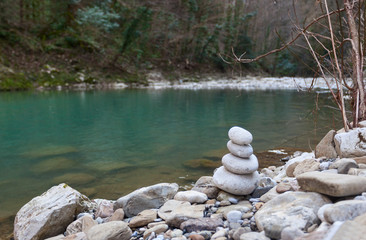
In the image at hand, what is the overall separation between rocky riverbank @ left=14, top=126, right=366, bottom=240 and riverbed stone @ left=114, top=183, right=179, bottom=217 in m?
0.01

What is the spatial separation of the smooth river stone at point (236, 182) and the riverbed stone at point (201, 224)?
67 centimetres

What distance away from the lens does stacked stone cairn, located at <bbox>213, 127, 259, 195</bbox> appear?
10.5ft

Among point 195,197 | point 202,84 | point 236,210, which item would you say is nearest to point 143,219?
point 195,197

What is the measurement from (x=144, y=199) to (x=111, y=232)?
822 mm

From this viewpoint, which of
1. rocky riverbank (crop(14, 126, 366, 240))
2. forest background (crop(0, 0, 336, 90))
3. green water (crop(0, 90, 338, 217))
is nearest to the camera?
rocky riverbank (crop(14, 126, 366, 240))

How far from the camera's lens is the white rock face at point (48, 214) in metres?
3.11

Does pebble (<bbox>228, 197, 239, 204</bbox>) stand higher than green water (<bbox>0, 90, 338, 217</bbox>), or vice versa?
pebble (<bbox>228, 197, 239, 204</bbox>)

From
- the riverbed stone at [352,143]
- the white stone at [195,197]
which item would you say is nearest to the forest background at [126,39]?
the riverbed stone at [352,143]

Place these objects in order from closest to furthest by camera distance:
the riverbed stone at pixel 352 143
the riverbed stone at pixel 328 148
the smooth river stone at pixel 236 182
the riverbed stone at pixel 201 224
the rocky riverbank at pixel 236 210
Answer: the rocky riverbank at pixel 236 210 < the riverbed stone at pixel 201 224 < the smooth river stone at pixel 236 182 < the riverbed stone at pixel 352 143 < the riverbed stone at pixel 328 148

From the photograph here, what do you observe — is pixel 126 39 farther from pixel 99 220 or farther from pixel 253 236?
pixel 253 236

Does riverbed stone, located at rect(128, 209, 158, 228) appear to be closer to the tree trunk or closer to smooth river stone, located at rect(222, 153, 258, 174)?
smooth river stone, located at rect(222, 153, 258, 174)

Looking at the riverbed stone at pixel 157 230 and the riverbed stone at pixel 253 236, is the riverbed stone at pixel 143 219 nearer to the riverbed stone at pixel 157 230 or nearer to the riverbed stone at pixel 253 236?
the riverbed stone at pixel 157 230

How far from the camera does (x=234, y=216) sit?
2531 millimetres

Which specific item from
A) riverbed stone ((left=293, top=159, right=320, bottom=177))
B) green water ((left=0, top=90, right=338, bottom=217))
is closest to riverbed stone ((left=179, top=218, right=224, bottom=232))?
riverbed stone ((left=293, top=159, right=320, bottom=177))
